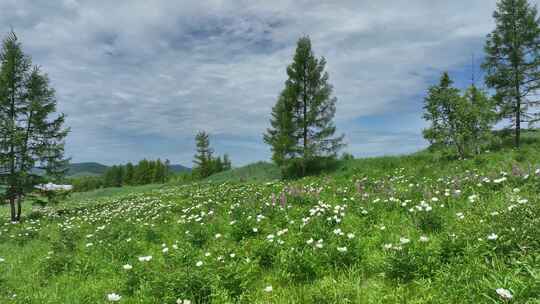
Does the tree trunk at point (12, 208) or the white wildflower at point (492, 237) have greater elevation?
the white wildflower at point (492, 237)

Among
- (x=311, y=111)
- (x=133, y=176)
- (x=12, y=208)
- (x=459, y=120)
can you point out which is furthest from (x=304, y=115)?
(x=133, y=176)

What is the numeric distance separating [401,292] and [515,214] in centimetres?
207

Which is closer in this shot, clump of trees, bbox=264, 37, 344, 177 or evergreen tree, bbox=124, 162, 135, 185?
clump of trees, bbox=264, 37, 344, 177

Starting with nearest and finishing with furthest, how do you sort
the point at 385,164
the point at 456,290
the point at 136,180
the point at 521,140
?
the point at 456,290
the point at 385,164
the point at 521,140
the point at 136,180

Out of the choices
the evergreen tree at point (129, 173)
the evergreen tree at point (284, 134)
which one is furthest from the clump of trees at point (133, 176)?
the evergreen tree at point (284, 134)

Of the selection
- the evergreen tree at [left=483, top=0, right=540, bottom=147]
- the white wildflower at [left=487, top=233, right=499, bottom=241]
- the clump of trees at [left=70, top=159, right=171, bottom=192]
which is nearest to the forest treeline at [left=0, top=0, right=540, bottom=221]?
the evergreen tree at [left=483, top=0, right=540, bottom=147]

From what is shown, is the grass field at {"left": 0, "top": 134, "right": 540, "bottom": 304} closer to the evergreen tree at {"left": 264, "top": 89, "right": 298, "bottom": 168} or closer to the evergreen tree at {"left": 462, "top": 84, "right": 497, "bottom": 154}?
the evergreen tree at {"left": 462, "top": 84, "right": 497, "bottom": 154}

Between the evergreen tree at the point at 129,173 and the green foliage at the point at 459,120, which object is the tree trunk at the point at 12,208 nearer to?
the green foliage at the point at 459,120

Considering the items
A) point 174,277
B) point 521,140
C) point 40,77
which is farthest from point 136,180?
point 174,277

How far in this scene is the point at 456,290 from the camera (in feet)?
10.7

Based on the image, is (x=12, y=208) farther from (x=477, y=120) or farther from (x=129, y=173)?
(x=129, y=173)

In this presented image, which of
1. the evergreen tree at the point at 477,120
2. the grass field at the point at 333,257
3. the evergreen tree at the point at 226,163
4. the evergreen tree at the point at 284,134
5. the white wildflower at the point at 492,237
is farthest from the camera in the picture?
the evergreen tree at the point at 226,163

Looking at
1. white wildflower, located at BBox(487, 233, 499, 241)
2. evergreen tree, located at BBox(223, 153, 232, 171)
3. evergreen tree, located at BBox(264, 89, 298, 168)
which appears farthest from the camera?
evergreen tree, located at BBox(223, 153, 232, 171)

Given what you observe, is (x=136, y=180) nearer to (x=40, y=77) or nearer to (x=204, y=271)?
(x=40, y=77)
